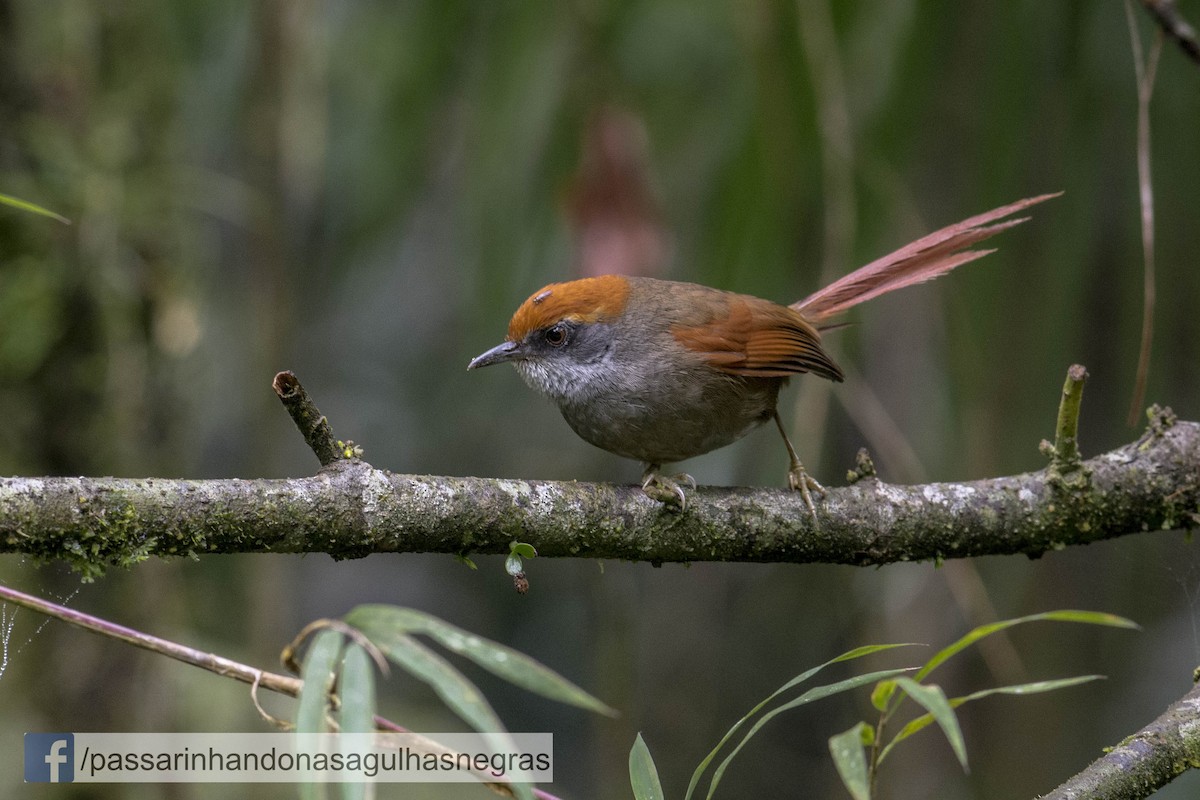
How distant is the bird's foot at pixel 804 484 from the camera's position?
2.48 meters

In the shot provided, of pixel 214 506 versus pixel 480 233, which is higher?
pixel 480 233

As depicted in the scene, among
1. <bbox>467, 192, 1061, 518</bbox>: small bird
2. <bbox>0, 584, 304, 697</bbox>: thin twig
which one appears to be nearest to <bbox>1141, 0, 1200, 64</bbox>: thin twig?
<bbox>467, 192, 1061, 518</bbox>: small bird

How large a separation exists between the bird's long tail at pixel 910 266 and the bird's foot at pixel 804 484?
0.60 metres

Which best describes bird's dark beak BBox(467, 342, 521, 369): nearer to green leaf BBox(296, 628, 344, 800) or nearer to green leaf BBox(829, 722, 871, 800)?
green leaf BBox(296, 628, 344, 800)

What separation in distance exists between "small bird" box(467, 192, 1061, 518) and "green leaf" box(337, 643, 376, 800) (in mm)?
1498

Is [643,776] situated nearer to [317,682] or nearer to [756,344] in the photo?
[317,682]

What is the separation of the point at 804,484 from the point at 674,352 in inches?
22.9

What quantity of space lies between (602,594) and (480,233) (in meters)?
2.11

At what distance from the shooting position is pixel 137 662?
3.56 m

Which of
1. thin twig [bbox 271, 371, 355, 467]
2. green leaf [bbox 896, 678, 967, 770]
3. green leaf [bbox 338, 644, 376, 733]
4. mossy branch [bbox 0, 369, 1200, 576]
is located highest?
thin twig [bbox 271, 371, 355, 467]

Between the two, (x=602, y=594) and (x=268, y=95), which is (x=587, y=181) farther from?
(x=602, y=594)

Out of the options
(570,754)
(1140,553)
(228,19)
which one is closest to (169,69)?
(228,19)

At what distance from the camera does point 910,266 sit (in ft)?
9.89

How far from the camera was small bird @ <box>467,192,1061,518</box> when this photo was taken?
2.96m
